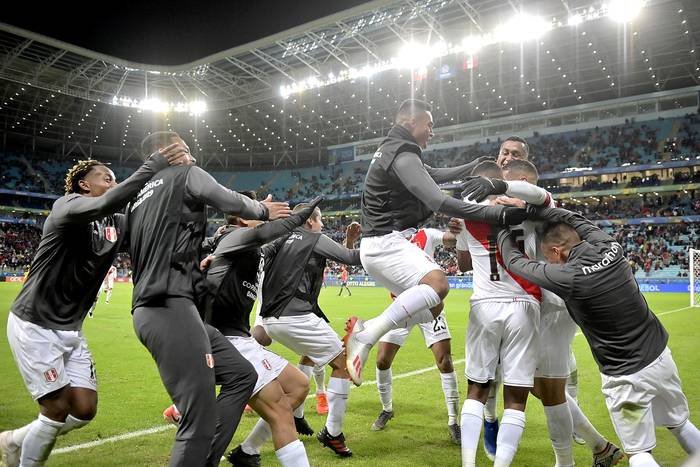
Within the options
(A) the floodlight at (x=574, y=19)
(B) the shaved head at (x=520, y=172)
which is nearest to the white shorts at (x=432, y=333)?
(B) the shaved head at (x=520, y=172)

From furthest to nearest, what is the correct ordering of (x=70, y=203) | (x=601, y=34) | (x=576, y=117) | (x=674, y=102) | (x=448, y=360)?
(x=576, y=117) → (x=674, y=102) → (x=601, y=34) → (x=448, y=360) → (x=70, y=203)

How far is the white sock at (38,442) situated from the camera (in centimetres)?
393

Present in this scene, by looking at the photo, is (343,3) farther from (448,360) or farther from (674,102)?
(674,102)

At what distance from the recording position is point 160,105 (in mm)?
48594

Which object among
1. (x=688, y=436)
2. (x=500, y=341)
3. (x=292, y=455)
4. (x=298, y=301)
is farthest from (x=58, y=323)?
(x=688, y=436)

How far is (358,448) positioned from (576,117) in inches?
1939

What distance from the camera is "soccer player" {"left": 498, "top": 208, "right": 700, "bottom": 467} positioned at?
139 inches

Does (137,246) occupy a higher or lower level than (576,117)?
lower

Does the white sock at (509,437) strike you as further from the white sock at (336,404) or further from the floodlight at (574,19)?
the floodlight at (574,19)

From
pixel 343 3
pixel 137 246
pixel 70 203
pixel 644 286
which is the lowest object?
pixel 644 286

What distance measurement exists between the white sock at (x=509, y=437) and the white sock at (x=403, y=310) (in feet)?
3.31

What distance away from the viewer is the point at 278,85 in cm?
4197

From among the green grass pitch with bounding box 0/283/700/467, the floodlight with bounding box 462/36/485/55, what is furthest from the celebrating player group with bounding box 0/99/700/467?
the floodlight with bounding box 462/36/485/55

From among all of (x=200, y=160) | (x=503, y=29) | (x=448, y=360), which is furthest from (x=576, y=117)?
(x=448, y=360)
